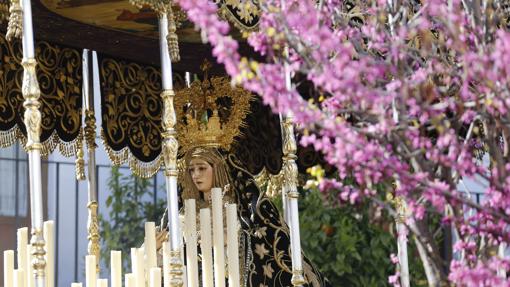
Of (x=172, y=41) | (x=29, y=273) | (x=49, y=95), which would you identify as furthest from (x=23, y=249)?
(x=49, y=95)

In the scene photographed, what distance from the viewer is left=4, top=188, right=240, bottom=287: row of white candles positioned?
6.89 meters

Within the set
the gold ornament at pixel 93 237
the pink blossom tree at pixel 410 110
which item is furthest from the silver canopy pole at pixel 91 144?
the pink blossom tree at pixel 410 110

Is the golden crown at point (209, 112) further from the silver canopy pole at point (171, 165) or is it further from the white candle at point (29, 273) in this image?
the white candle at point (29, 273)

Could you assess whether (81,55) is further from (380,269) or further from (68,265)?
(380,269)

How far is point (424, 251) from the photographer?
5023 mm

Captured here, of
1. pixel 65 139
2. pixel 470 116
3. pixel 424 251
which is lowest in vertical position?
pixel 424 251

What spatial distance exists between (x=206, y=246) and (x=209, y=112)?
208 cm

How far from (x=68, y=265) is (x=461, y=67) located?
735 cm

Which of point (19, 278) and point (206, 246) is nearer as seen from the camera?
point (19, 278)

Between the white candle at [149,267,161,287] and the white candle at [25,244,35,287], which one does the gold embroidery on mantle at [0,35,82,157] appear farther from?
→ the white candle at [149,267,161,287]

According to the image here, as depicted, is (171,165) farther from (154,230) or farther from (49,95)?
(49,95)

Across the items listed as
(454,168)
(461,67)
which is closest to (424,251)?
(454,168)

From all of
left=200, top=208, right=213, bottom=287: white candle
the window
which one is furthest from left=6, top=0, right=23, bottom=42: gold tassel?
the window

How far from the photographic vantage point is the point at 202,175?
8922mm
